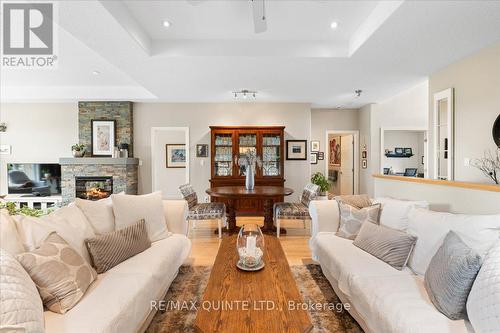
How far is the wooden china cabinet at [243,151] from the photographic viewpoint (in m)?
5.46

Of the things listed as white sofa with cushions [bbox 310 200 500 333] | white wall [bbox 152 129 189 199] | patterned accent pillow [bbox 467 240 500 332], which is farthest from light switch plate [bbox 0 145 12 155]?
patterned accent pillow [bbox 467 240 500 332]

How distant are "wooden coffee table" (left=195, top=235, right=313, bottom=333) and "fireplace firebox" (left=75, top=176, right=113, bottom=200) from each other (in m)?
4.64

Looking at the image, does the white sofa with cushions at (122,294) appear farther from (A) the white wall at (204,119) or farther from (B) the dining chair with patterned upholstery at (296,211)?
(A) the white wall at (204,119)

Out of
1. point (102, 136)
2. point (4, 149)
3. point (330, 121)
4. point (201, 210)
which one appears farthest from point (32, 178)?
point (330, 121)

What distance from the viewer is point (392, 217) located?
226 cm

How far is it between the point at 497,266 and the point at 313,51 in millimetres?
2845

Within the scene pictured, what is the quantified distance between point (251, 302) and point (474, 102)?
12.7ft

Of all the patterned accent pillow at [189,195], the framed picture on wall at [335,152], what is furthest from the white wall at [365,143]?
the patterned accent pillow at [189,195]

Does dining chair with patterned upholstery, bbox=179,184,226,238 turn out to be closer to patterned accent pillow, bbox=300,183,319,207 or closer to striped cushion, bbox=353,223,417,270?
patterned accent pillow, bbox=300,183,319,207

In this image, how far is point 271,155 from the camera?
5.58m

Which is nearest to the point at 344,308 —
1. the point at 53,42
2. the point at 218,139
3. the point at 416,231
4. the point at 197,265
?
the point at 416,231

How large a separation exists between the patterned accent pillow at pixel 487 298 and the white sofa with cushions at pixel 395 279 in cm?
10

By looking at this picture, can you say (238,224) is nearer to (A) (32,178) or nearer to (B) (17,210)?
(B) (17,210)

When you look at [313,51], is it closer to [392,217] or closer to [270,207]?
[392,217]
